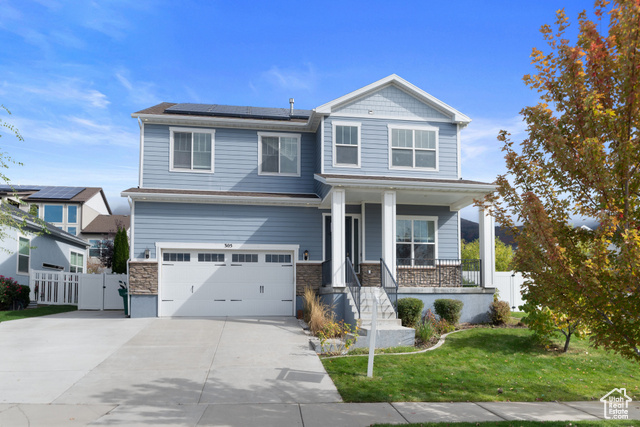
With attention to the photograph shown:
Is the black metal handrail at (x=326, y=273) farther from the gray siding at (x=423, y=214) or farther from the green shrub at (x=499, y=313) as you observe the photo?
the green shrub at (x=499, y=313)

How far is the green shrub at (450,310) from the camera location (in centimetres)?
1348

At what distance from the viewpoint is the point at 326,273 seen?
52.8ft

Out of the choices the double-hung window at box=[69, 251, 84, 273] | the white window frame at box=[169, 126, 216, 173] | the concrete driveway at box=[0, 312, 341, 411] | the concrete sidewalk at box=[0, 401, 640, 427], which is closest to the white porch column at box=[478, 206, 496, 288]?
the concrete driveway at box=[0, 312, 341, 411]

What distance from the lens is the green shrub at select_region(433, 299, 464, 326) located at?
13477mm

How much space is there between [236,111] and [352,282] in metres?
7.99

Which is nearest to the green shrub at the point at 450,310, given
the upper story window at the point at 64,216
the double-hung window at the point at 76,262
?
the double-hung window at the point at 76,262

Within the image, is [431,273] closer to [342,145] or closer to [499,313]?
[499,313]

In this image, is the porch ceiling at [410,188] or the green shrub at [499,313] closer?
the green shrub at [499,313]

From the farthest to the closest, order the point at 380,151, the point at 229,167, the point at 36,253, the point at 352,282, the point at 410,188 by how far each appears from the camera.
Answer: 1. the point at 36,253
2. the point at 229,167
3. the point at 380,151
4. the point at 410,188
5. the point at 352,282

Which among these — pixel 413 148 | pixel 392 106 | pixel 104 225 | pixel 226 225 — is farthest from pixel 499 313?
pixel 104 225

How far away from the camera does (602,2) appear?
545cm

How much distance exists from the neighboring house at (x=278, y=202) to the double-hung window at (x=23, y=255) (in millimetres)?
7519

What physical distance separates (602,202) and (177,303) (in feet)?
44.7

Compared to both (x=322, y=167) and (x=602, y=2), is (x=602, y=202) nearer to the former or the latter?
(x=602, y=2)
